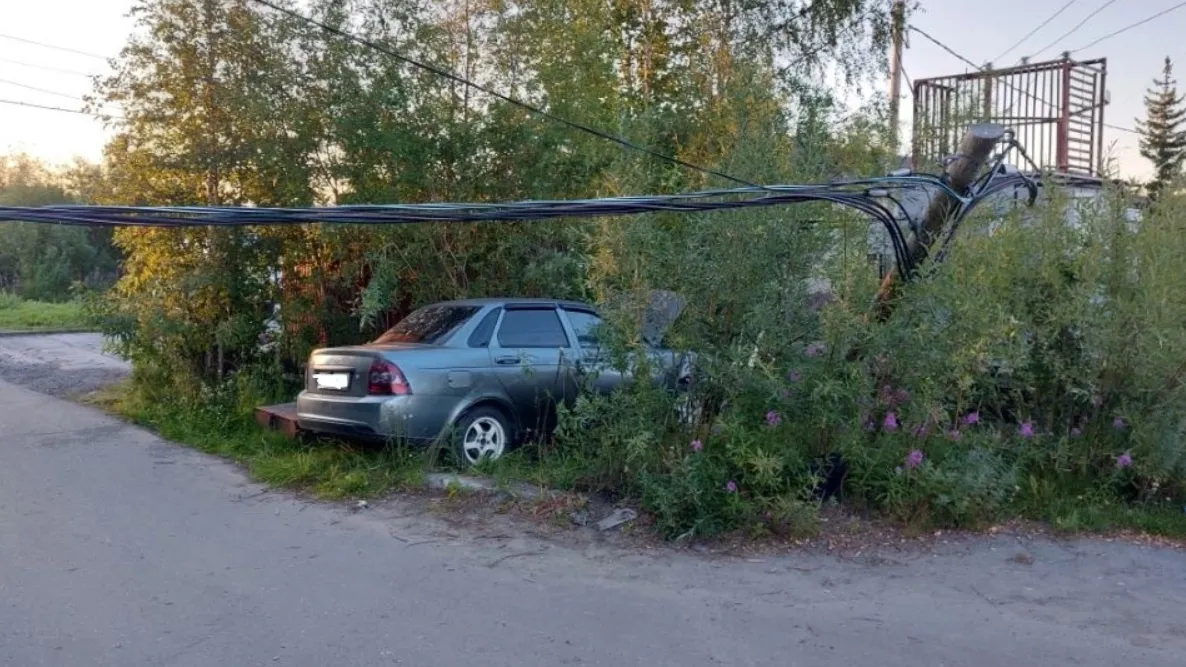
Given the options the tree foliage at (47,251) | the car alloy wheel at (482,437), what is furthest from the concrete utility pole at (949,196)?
the tree foliage at (47,251)

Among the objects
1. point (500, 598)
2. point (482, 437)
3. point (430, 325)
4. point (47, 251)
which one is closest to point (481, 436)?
point (482, 437)

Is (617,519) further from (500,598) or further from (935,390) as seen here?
(935,390)

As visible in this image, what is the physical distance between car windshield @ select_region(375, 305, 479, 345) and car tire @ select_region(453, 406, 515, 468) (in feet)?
2.45

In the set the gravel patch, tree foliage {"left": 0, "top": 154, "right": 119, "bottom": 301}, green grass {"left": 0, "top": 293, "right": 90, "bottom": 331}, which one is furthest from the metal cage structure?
tree foliage {"left": 0, "top": 154, "right": 119, "bottom": 301}

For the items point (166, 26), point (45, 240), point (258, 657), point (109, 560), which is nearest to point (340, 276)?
point (166, 26)

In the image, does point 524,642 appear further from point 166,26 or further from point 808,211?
point 166,26

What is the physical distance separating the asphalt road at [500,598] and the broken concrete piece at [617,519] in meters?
0.36

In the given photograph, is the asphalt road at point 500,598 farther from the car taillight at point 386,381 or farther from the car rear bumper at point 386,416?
the car taillight at point 386,381

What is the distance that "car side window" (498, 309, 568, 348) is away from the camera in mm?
8734

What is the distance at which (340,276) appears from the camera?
1130 cm

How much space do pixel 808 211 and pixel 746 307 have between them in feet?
2.71

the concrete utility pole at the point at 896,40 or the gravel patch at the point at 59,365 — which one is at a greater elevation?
the concrete utility pole at the point at 896,40

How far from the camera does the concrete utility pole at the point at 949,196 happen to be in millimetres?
7152

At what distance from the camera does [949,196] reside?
7477mm
